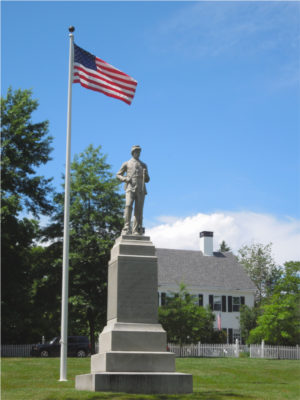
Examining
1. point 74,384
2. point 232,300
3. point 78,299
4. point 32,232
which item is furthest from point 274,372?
point 232,300

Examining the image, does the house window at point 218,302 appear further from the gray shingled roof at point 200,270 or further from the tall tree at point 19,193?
the tall tree at point 19,193

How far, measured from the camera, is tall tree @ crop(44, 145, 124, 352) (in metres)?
35.1

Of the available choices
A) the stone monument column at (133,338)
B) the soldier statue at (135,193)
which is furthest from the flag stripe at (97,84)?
the stone monument column at (133,338)

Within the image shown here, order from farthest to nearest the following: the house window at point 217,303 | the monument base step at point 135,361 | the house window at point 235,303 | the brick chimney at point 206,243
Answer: the brick chimney at point 206,243 < the house window at point 235,303 < the house window at point 217,303 < the monument base step at point 135,361

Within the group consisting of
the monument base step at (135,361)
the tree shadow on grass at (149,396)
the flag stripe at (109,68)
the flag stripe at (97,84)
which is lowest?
the tree shadow on grass at (149,396)

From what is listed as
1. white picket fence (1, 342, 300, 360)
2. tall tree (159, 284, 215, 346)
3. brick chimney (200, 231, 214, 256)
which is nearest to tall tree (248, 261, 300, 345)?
white picket fence (1, 342, 300, 360)

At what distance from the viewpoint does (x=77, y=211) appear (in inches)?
1455

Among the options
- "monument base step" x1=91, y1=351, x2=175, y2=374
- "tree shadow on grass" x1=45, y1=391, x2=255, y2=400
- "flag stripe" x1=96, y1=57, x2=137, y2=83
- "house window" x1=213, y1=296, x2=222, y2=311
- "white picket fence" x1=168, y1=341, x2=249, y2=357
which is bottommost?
"white picket fence" x1=168, y1=341, x2=249, y2=357

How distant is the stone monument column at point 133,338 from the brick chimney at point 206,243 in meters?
40.3

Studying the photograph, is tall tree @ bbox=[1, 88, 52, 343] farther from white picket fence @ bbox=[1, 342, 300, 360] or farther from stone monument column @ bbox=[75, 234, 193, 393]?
stone monument column @ bbox=[75, 234, 193, 393]

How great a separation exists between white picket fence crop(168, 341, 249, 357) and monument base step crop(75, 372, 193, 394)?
2184 centimetres

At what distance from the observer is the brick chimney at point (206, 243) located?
55.8 metres

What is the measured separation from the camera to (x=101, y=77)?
17.4 meters

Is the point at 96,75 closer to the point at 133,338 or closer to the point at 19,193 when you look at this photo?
the point at 133,338
